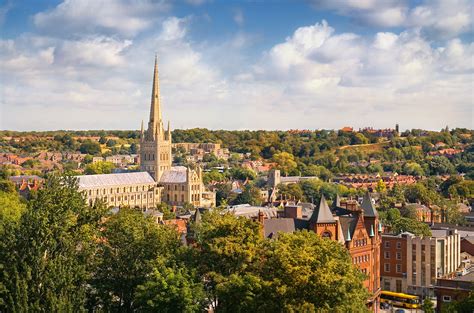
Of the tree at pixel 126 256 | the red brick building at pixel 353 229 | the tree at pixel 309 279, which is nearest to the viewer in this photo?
the tree at pixel 309 279

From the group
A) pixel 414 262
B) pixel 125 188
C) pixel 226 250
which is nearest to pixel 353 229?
pixel 414 262

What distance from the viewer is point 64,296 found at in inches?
1373

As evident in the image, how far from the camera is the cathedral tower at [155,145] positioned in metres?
143

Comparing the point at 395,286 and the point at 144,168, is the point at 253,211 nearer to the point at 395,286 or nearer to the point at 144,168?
the point at 395,286

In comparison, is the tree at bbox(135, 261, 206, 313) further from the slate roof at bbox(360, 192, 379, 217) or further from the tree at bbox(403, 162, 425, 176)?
the tree at bbox(403, 162, 425, 176)

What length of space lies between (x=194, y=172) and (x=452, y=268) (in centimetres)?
7517

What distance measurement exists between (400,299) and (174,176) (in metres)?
81.4

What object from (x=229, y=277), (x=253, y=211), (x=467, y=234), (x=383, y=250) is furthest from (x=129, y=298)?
(x=253, y=211)

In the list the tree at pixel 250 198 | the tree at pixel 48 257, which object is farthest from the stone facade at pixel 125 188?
the tree at pixel 48 257

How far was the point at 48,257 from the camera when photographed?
36.8 m

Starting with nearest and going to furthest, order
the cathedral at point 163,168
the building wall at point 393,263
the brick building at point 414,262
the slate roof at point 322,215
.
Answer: the slate roof at point 322,215 < the brick building at point 414,262 < the building wall at point 393,263 < the cathedral at point 163,168

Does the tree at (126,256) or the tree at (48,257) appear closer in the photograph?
the tree at (48,257)

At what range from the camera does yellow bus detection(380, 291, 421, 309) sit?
62.1 m

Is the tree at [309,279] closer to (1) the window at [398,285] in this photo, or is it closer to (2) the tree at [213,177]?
(1) the window at [398,285]
